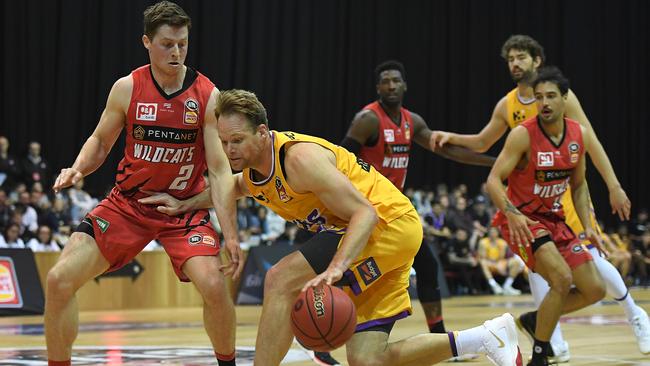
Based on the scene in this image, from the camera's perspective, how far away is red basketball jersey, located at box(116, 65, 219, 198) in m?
5.00

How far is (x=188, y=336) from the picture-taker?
876 cm

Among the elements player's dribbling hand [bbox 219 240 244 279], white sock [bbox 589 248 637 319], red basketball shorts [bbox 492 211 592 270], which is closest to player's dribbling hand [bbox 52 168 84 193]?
player's dribbling hand [bbox 219 240 244 279]

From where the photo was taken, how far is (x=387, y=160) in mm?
7141

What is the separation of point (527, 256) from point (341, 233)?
2137 mm

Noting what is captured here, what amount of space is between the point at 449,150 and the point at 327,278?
11.5 feet

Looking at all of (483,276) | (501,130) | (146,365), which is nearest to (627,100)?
(483,276)

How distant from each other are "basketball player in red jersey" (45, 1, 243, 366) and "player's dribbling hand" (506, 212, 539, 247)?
79.4 inches

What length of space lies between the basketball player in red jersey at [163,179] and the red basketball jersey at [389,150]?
2186 mm

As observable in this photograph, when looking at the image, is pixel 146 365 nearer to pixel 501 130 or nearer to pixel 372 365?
pixel 372 365

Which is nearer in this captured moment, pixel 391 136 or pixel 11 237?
pixel 391 136

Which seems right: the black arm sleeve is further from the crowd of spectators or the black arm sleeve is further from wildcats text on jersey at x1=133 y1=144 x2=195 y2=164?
the crowd of spectators

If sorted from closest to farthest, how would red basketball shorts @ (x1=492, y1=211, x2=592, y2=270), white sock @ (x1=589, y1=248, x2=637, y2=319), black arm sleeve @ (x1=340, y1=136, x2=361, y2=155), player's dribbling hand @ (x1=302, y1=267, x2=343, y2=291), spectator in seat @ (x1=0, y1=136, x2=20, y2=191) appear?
player's dribbling hand @ (x1=302, y1=267, x2=343, y2=291) → red basketball shorts @ (x1=492, y1=211, x2=592, y2=270) → white sock @ (x1=589, y1=248, x2=637, y2=319) → black arm sleeve @ (x1=340, y1=136, x2=361, y2=155) → spectator in seat @ (x1=0, y1=136, x2=20, y2=191)

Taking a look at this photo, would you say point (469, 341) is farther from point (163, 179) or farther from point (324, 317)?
point (163, 179)

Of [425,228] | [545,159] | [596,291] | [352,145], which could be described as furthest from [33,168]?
[596,291]
